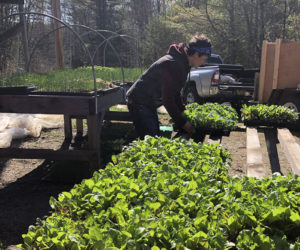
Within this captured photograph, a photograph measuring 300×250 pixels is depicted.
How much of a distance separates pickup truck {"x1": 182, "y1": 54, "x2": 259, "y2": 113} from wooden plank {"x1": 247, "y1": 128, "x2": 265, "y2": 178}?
21.1ft

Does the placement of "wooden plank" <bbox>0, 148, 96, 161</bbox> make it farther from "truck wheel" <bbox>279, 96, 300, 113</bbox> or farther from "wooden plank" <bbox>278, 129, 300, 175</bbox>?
"truck wheel" <bbox>279, 96, 300, 113</bbox>

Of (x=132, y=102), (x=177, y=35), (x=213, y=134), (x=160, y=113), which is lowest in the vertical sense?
(x=160, y=113)

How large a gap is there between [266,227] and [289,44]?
7.96 meters

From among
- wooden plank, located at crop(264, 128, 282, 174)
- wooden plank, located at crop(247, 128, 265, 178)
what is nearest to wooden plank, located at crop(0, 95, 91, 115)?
wooden plank, located at crop(247, 128, 265, 178)

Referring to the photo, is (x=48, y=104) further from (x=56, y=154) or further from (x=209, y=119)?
(x=209, y=119)

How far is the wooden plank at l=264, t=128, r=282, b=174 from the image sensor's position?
501 cm

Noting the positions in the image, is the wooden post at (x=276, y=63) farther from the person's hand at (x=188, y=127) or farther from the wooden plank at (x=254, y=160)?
the person's hand at (x=188, y=127)

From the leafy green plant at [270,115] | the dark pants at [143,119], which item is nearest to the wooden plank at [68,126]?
the dark pants at [143,119]

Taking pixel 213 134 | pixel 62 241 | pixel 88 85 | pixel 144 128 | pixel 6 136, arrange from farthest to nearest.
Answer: pixel 6 136 → pixel 88 85 → pixel 144 128 → pixel 213 134 → pixel 62 241

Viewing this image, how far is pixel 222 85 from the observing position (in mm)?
10586

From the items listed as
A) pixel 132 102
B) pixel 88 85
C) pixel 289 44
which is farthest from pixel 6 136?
pixel 289 44

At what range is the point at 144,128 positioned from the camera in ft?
14.5

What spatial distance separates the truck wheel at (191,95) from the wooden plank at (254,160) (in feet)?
25.2

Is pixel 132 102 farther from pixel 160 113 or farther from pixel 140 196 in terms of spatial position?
pixel 160 113
